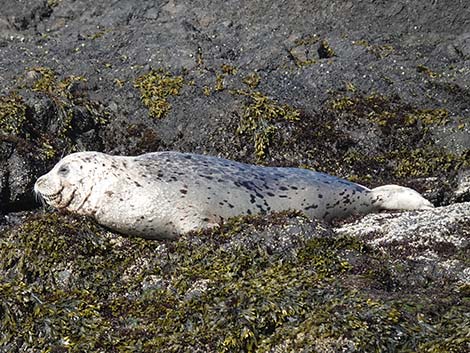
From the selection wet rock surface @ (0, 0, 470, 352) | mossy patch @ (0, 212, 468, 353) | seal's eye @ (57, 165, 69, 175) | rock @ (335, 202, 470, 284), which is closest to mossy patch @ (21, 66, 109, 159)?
wet rock surface @ (0, 0, 470, 352)

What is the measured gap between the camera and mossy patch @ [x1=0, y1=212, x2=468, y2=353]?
14.4ft

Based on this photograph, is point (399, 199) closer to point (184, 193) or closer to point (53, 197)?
point (184, 193)

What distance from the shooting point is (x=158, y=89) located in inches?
347

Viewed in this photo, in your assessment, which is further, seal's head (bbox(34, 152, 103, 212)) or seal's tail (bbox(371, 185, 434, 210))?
seal's tail (bbox(371, 185, 434, 210))

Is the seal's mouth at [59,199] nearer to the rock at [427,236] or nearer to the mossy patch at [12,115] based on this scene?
the mossy patch at [12,115]

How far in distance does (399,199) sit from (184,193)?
1692mm

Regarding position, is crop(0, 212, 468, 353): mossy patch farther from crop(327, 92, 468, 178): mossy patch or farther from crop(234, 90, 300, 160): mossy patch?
crop(327, 92, 468, 178): mossy patch

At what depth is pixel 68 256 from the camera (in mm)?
5605

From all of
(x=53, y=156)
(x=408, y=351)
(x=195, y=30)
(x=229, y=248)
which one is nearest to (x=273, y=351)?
(x=408, y=351)

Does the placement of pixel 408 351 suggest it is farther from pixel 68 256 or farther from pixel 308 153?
pixel 308 153

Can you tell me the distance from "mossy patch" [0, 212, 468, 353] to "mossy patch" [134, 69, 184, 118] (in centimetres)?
268

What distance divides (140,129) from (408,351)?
15.5 feet

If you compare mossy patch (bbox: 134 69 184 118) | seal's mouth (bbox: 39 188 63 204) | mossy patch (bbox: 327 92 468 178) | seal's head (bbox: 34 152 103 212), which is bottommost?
mossy patch (bbox: 327 92 468 178)

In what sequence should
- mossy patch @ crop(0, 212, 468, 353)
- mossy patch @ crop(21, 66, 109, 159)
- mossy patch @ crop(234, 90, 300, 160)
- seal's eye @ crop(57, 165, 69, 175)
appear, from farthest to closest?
mossy patch @ crop(234, 90, 300, 160) < mossy patch @ crop(21, 66, 109, 159) < seal's eye @ crop(57, 165, 69, 175) < mossy patch @ crop(0, 212, 468, 353)
